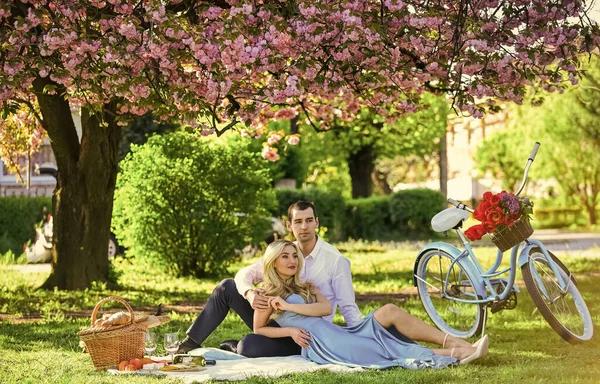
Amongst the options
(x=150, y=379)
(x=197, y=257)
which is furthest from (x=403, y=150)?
(x=150, y=379)

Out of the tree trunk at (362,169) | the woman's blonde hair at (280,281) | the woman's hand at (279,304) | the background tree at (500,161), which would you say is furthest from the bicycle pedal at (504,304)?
the background tree at (500,161)

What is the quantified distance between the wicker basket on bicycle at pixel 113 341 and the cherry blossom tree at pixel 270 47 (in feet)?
7.73

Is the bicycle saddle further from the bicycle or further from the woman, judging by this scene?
the woman

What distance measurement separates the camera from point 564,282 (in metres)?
8.69

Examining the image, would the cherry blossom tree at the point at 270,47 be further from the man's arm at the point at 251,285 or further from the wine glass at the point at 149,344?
the wine glass at the point at 149,344

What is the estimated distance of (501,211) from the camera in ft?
28.5

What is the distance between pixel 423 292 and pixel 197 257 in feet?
24.4

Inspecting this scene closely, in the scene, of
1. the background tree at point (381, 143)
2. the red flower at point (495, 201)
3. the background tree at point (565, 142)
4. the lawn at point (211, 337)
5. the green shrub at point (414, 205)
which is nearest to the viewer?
the lawn at point (211, 337)

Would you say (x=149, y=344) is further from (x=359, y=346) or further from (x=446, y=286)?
(x=446, y=286)

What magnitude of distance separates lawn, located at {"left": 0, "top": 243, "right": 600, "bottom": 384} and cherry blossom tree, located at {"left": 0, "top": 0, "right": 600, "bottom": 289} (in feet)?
7.54

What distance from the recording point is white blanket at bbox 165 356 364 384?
24.3 feet

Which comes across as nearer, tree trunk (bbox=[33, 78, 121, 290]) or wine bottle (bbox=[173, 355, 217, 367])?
wine bottle (bbox=[173, 355, 217, 367])

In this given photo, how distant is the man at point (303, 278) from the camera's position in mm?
8367

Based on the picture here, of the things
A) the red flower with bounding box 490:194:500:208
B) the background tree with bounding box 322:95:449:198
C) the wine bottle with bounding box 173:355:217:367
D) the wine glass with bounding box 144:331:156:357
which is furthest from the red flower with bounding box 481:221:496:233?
the background tree with bounding box 322:95:449:198
